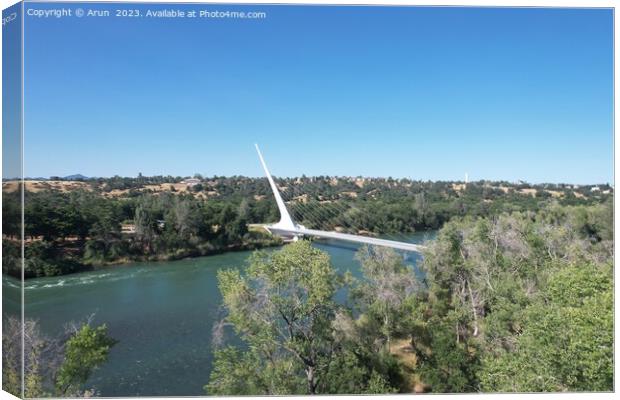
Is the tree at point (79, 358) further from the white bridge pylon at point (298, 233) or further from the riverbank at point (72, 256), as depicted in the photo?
the white bridge pylon at point (298, 233)

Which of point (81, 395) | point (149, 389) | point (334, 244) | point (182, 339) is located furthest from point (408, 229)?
point (81, 395)

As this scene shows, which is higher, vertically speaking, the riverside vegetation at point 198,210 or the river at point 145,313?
the riverside vegetation at point 198,210

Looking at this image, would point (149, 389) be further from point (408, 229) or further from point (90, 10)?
point (408, 229)

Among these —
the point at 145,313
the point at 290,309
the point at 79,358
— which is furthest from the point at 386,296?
the point at 145,313

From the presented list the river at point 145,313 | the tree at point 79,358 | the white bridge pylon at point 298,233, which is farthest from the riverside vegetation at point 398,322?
the white bridge pylon at point 298,233

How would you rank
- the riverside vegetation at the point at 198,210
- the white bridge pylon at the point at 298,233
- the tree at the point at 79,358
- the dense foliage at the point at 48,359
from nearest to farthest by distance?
the dense foliage at the point at 48,359
the tree at the point at 79,358
the riverside vegetation at the point at 198,210
the white bridge pylon at the point at 298,233
